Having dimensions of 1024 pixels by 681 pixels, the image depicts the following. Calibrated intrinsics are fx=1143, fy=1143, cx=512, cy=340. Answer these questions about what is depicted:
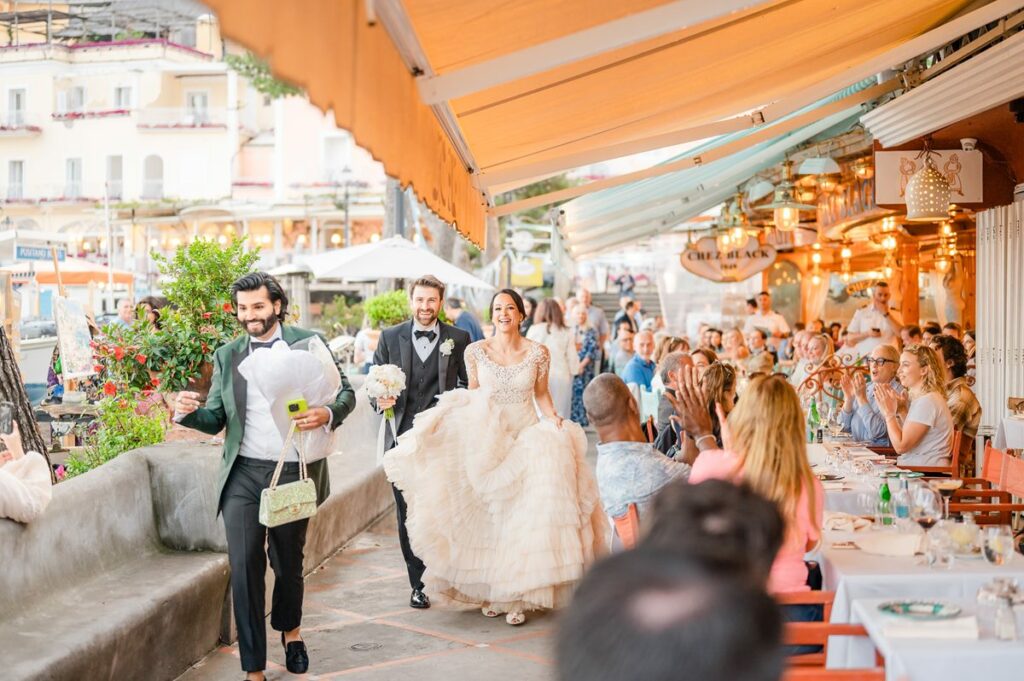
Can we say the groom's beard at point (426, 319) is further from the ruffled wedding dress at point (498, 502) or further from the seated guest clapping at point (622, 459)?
the seated guest clapping at point (622, 459)

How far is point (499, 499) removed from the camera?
6309 mm

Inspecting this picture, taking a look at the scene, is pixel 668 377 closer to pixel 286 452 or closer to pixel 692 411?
pixel 692 411

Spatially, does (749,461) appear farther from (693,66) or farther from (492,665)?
(693,66)

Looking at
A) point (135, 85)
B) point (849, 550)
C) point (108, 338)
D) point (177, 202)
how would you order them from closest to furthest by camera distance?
point (849, 550) → point (108, 338) → point (177, 202) → point (135, 85)

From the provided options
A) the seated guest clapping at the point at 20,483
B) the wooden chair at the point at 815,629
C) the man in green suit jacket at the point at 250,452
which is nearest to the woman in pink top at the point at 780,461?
the wooden chair at the point at 815,629

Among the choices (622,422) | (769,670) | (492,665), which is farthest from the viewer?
(492,665)

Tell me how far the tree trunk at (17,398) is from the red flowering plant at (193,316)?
873 mm

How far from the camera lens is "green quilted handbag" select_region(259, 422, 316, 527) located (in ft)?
16.5

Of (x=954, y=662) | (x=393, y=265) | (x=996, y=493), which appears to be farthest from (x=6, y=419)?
(x=393, y=265)

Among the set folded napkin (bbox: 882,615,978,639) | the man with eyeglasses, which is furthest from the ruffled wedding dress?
the man with eyeglasses

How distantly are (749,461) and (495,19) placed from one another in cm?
174

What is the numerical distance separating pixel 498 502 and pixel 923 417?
2.70 meters

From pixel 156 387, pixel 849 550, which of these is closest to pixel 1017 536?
pixel 849 550

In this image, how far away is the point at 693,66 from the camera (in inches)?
233
